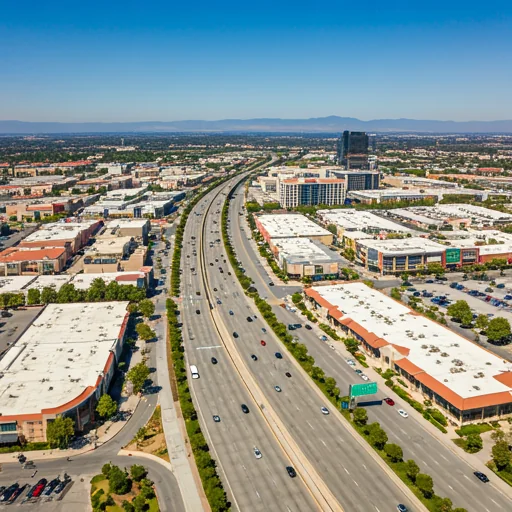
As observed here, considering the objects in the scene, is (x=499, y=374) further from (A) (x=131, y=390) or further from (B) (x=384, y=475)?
(A) (x=131, y=390)

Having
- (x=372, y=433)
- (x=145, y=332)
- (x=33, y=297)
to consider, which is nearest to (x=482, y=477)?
(x=372, y=433)

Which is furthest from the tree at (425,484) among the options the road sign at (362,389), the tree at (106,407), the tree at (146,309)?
the tree at (146,309)

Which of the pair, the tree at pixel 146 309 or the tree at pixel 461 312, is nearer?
the tree at pixel 461 312

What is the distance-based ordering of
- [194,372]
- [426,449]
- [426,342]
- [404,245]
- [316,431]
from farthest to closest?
[404,245]
[426,342]
[194,372]
[316,431]
[426,449]

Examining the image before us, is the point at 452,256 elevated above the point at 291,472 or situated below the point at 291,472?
above

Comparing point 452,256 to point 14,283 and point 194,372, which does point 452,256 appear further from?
point 14,283

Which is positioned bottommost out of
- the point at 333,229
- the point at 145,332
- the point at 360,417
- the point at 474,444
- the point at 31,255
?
the point at 474,444

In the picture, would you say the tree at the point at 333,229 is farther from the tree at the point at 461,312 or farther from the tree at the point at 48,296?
the tree at the point at 48,296

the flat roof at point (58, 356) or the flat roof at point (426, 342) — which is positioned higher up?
the flat roof at point (58, 356)
